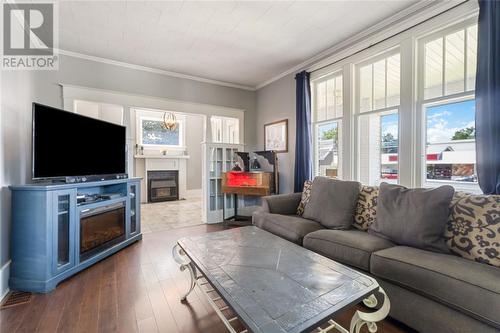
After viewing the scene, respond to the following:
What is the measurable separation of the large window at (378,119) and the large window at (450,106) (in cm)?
31

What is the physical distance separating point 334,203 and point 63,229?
268 cm

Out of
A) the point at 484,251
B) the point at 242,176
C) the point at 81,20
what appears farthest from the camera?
the point at 242,176

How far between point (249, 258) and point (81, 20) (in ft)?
9.75

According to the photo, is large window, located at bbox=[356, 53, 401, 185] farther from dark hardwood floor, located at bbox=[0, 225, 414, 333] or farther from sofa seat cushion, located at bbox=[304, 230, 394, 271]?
dark hardwood floor, located at bbox=[0, 225, 414, 333]

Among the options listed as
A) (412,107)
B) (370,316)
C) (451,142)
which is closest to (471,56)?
(412,107)

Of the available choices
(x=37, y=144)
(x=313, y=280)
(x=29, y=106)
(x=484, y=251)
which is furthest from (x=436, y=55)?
(x=29, y=106)

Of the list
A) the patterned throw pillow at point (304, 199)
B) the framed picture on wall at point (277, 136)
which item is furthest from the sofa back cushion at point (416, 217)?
the framed picture on wall at point (277, 136)

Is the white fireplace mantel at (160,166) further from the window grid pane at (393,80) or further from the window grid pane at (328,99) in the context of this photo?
the window grid pane at (393,80)

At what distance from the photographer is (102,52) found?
3.21 metres

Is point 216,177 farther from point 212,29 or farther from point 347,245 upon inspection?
point 347,245

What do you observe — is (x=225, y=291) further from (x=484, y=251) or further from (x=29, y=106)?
(x=29, y=106)

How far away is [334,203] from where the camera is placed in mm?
2451

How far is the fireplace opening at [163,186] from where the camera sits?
262 inches

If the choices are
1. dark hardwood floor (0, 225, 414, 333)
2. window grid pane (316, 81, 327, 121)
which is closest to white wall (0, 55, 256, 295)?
dark hardwood floor (0, 225, 414, 333)
